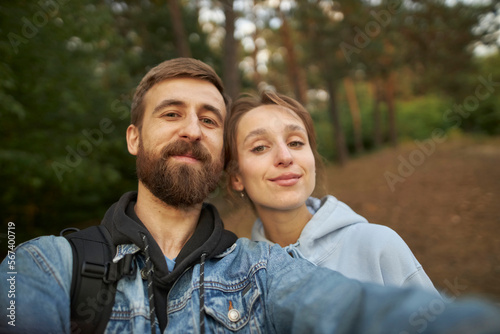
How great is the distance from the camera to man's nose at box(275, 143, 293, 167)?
2.27m

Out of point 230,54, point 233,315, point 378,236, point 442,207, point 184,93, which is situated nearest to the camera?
point 233,315

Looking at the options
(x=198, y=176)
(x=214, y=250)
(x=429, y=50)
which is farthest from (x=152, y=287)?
(x=429, y=50)

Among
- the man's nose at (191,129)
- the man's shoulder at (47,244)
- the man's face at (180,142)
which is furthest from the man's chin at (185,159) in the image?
the man's shoulder at (47,244)

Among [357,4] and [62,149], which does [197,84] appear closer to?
[62,149]

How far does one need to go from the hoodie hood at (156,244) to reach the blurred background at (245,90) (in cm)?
108

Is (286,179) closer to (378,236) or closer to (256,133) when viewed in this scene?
(256,133)

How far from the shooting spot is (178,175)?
216 centimetres

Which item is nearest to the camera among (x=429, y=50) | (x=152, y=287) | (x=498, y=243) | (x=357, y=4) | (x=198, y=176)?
(x=152, y=287)

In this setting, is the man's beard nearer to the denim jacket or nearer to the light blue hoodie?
the denim jacket

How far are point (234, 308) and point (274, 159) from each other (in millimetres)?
Answer: 1042

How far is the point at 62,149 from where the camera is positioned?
5660 millimetres

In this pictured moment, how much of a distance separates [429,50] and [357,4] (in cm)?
354

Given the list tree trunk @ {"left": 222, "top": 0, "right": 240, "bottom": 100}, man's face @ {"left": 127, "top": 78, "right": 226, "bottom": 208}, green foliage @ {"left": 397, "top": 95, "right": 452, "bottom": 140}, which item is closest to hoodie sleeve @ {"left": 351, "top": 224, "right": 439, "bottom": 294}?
man's face @ {"left": 127, "top": 78, "right": 226, "bottom": 208}

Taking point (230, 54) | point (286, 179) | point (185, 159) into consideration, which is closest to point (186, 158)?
point (185, 159)
